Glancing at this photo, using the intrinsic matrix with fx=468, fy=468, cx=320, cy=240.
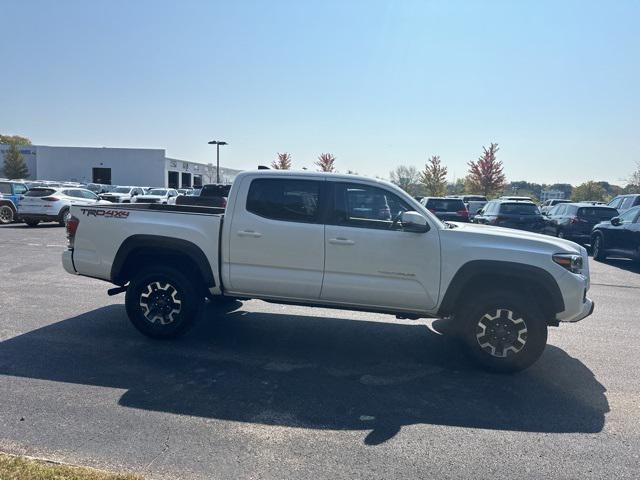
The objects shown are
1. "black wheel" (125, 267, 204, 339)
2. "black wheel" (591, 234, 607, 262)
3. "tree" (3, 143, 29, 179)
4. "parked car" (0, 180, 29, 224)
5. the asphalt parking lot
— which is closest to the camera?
the asphalt parking lot

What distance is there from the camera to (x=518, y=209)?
16.9 meters

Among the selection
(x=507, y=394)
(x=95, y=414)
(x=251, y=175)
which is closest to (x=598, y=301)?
(x=507, y=394)

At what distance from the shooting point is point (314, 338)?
5.93 m

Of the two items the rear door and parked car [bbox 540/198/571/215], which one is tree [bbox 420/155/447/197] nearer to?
parked car [bbox 540/198/571/215]

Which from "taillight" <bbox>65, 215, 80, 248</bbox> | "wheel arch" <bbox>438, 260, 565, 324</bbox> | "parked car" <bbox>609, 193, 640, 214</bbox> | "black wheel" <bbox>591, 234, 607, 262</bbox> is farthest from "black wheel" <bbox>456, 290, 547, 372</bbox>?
"parked car" <bbox>609, 193, 640, 214</bbox>

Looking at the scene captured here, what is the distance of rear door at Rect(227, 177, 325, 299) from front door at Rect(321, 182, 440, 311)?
0.18 meters

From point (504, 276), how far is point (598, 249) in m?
11.2

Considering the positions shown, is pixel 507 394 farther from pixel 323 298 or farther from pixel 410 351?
pixel 323 298

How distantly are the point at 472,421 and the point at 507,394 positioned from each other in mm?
743

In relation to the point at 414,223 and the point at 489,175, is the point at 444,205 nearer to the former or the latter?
the point at 414,223

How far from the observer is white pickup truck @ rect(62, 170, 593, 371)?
4.85m

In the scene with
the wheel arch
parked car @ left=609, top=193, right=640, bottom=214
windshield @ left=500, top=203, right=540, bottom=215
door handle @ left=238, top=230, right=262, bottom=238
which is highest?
parked car @ left=609, top=193, right=640, bottom=214

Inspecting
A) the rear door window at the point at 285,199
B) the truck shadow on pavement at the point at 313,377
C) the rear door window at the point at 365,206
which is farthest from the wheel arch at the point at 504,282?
the rear door window at the point at 285,199

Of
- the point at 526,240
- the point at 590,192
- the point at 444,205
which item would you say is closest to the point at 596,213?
the point at 444,205
